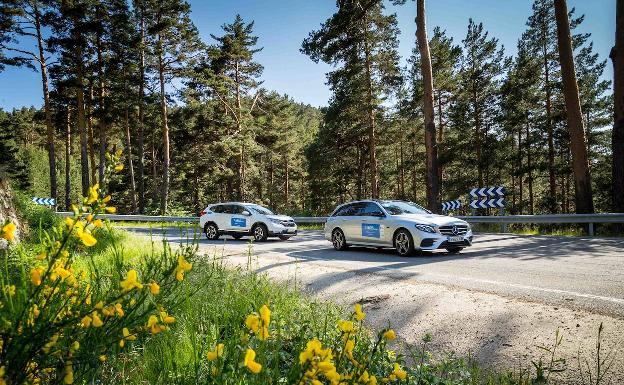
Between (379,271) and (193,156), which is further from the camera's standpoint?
(193,156)

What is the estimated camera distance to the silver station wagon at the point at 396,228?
9.63m

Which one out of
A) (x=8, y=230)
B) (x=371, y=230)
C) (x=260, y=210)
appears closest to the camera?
(x=8, y=230)

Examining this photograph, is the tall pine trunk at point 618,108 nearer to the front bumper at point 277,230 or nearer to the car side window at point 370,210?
the car side window at point 370,210

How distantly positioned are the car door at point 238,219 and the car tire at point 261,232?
403 mm

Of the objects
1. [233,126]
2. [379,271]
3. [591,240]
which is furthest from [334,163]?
[379,271]

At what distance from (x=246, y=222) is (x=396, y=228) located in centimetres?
760

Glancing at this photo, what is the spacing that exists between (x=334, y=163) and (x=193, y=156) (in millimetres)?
14390

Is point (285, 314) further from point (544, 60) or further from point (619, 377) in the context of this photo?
point (544, 60)

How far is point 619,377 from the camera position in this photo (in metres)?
2.96

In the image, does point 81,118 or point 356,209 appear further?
point 81,118

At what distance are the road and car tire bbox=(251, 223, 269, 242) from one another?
5.35 m

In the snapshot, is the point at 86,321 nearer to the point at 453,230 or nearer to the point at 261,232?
the point at 453,230

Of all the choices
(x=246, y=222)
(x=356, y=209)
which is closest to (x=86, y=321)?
(x=356, y=209)

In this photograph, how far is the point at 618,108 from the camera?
13781mm
